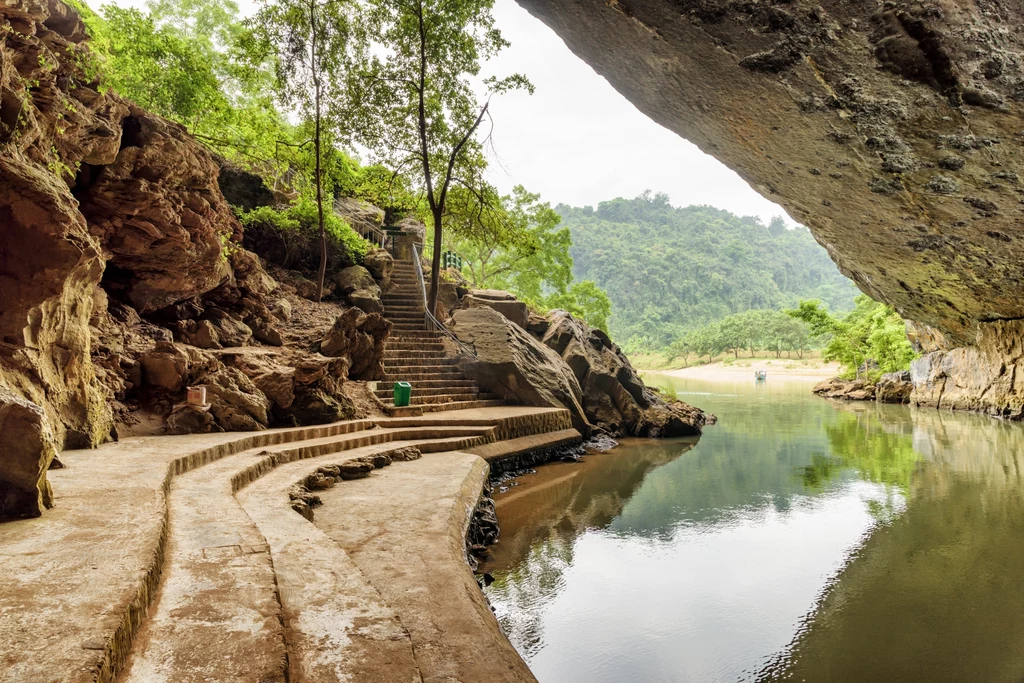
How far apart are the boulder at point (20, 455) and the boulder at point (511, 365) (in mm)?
8720

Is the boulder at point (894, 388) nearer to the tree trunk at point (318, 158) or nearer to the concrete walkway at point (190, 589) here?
the tree trunk at point (318, 158)

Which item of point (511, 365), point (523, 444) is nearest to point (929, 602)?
point (523, 444)

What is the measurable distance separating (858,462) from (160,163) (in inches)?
494

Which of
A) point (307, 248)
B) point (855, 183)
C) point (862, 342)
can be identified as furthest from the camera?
point (862, 342)

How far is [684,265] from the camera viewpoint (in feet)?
304

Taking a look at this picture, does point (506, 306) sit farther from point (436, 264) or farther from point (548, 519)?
point (548, 519)

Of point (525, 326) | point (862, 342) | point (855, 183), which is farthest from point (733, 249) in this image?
point (855, 183)

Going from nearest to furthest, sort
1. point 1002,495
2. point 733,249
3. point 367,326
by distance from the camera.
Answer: point 1002,495, point 367,326, point 733,249

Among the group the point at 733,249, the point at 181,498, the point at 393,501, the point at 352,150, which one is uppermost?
the point at 733,249

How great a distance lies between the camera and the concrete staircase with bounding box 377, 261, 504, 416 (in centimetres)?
1008

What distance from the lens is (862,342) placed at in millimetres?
29359

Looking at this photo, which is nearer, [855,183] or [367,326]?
[855,183]

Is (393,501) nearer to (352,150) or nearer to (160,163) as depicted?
(160,163)

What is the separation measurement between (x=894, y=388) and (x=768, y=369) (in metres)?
29.4
